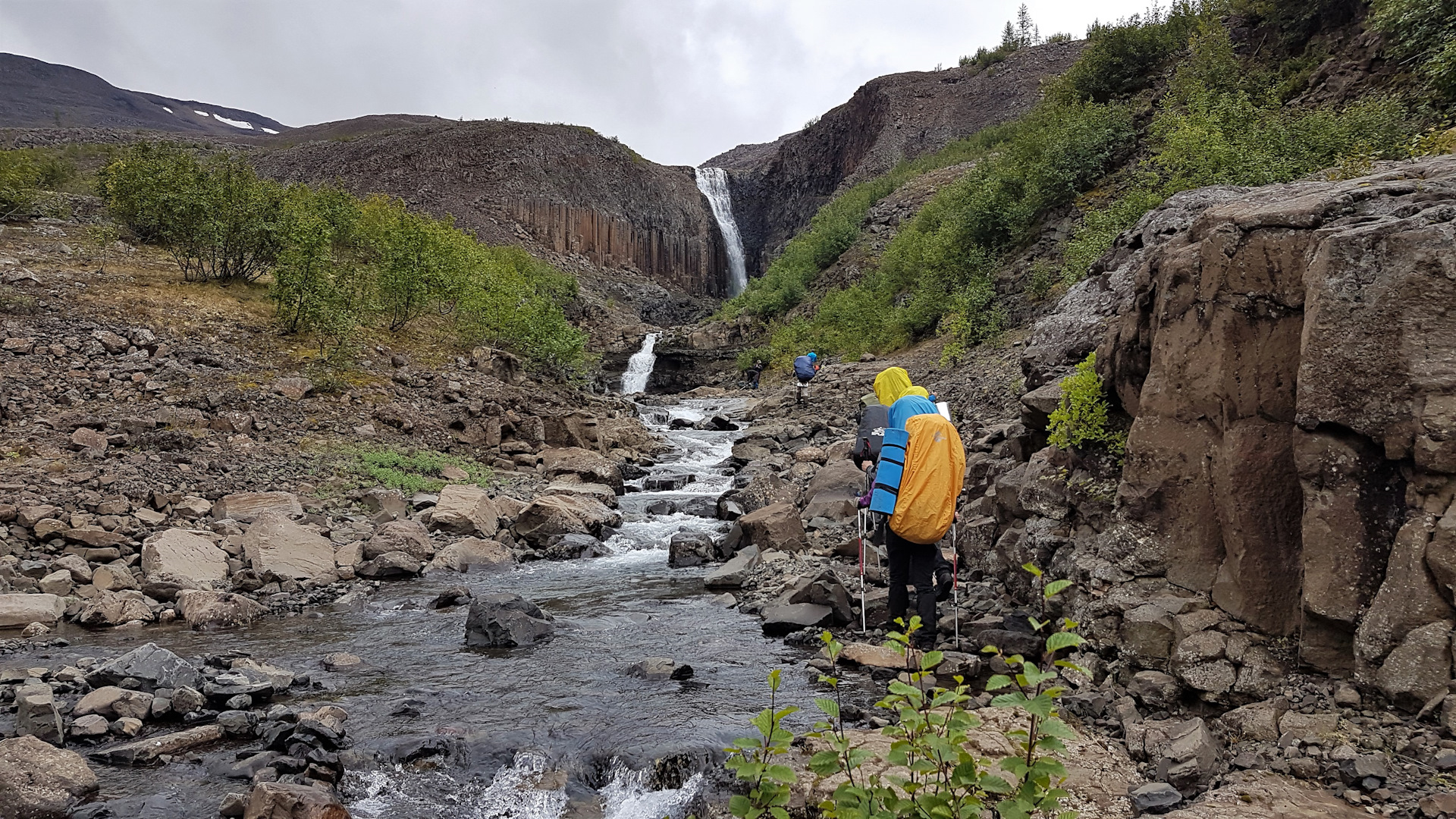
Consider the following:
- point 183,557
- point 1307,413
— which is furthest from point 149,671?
point 1307,413

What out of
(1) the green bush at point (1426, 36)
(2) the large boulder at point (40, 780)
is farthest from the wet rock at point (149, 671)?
(1) the green bush at point (1426, 36)

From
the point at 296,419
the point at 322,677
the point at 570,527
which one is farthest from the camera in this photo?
the point at 296,419

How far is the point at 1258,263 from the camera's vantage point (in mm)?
4746

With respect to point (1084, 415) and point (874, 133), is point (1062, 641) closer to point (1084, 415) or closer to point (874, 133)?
point (1084, 415)

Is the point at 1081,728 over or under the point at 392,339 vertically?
under

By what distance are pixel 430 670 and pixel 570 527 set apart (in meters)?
5.39

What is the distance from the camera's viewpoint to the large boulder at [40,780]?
Result: 415 cm

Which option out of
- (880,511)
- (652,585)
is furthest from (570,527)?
(880,511)

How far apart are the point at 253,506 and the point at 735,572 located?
7.02m

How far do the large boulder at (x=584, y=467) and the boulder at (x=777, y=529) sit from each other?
17.3 feet

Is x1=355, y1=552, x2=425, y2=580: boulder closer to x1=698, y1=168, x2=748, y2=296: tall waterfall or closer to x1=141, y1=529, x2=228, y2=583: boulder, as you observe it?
x1=141, y1=529, x2=228, y2=583: boulder

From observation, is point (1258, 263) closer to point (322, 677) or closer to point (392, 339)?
point (322, 677)

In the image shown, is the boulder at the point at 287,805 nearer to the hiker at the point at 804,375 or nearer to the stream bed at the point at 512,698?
the stream bed at the point at 512,698

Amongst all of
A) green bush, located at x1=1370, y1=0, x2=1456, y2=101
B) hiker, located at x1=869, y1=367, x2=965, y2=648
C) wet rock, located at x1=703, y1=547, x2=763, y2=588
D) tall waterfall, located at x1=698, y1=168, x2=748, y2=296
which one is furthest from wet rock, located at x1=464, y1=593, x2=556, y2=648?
tall waterfall, located at x1=698, y1=168, x2=748, y2=296
